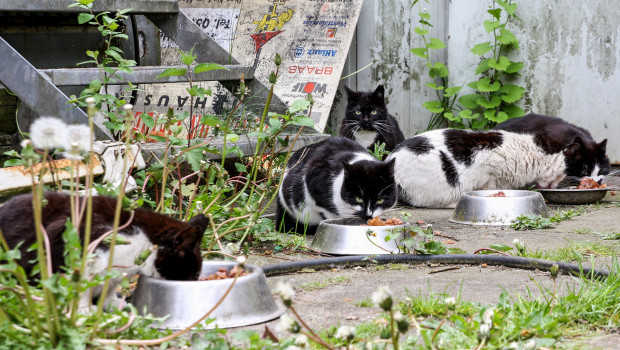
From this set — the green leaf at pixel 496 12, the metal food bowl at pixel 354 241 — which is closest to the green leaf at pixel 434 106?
the green leaf at pixel 496 12

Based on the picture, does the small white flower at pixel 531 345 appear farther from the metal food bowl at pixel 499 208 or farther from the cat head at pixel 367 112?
the cat head at pixel 367 112

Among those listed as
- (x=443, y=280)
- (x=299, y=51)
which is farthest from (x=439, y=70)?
(x=443, y=280)

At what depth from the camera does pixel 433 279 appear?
3174 millimetres

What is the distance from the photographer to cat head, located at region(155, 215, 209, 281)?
2514 millimetres

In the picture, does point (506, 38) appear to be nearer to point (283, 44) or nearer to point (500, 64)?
point (500, 64)

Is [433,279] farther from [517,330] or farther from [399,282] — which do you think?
[517,330]

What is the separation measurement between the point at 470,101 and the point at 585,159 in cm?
186

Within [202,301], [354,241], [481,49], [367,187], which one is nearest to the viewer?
[202,301]

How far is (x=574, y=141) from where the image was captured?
5.78 meters

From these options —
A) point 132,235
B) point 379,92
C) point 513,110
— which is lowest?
point 513,110

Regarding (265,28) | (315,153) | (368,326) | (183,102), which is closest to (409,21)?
(265,28)

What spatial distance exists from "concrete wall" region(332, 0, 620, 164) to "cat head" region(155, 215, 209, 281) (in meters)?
5.43

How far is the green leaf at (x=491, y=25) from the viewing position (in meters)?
7.08

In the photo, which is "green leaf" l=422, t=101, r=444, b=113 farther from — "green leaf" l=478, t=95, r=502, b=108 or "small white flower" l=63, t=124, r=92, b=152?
"small white flower" l=63, t=124, r=92, b=152
